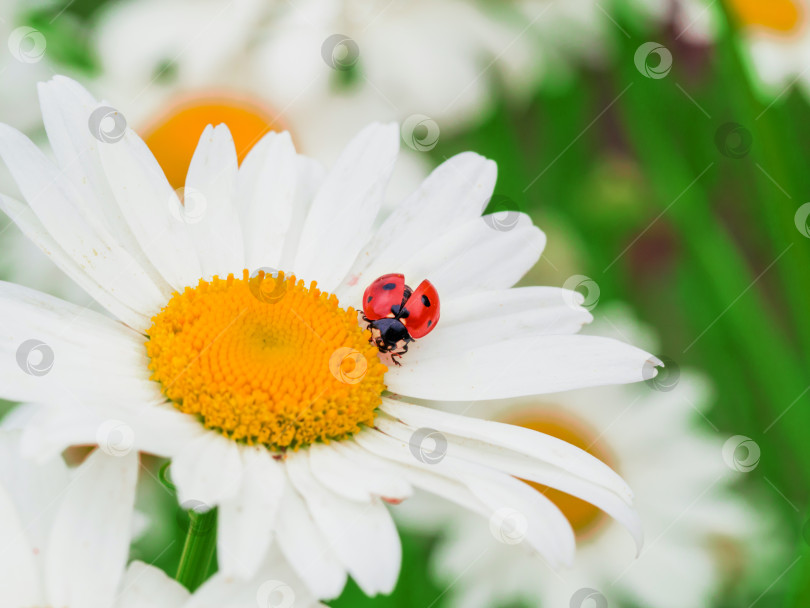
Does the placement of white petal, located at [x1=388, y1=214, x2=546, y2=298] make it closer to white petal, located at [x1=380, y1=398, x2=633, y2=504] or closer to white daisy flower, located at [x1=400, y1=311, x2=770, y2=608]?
white petal, located at [x1=380, y1=398, x2=633, y2=504]

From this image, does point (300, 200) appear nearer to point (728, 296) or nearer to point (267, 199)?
Answer: point (267, 199)

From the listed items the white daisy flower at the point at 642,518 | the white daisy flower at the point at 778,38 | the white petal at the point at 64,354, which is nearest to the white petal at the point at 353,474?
the white petal at the point at 64,354

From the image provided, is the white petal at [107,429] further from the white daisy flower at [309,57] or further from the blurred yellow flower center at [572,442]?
the white daisy flower at [309,57]

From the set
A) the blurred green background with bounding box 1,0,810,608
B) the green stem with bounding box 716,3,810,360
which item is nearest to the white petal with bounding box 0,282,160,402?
the blurred green background with bounding box 1,0,810,608

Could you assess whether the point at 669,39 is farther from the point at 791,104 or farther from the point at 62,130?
the point at 62,130

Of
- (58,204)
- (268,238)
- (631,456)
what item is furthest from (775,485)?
(58,204)
